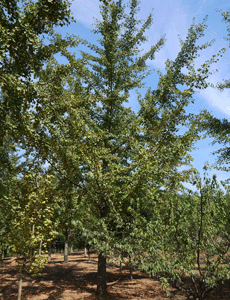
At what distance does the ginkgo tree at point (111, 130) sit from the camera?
7.40m

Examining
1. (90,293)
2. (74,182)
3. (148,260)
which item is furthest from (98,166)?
(90,293)

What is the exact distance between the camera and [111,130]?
11.7m

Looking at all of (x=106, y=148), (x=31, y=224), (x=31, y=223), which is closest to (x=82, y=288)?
(x=31, y=224)

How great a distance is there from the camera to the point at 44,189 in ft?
29.0

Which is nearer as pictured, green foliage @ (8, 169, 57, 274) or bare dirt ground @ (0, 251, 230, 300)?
green foliage @ (8, 169, 57, 274)

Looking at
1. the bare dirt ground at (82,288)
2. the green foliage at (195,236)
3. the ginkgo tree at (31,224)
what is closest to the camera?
the green foliage at (195,236)

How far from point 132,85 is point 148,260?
8776 millimetres

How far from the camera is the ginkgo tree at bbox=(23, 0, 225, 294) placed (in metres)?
7.40

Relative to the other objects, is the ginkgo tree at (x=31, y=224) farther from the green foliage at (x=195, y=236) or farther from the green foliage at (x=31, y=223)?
the green foliage at (x=195, y=236)

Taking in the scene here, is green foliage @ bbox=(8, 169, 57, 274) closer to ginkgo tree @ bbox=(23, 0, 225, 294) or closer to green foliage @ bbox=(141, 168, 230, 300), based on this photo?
ginkgo tree @ bbox=(23, 0, 225, 294)

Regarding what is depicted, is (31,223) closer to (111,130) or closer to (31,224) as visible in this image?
(31,224)

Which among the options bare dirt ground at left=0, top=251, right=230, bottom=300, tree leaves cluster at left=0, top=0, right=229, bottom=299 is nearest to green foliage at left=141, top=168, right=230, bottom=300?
tree leaves cluster at left=0, top=0, right=229, bottom=299

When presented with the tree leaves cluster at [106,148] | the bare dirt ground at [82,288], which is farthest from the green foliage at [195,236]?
the bare dirt ground at [82,288]

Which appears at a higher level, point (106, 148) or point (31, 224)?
point (106, 148)
